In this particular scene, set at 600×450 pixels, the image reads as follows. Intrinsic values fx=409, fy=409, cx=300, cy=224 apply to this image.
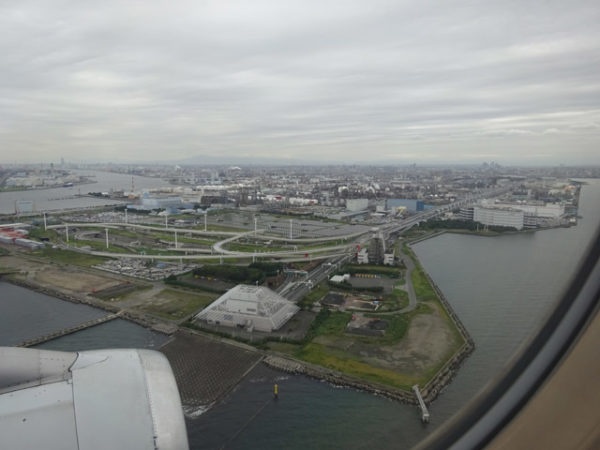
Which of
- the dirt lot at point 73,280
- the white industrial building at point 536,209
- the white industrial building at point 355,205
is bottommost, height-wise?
the dirt lot at point 73,280

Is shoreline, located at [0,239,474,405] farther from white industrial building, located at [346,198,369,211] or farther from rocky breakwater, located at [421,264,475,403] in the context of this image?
white industrial building, located at [346,198,369,211]

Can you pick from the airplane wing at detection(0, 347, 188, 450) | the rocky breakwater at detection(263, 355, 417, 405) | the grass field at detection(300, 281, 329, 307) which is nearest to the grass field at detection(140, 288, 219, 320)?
the grass field at detection(300, 281, 329, 307)

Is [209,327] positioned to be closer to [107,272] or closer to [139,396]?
[107,272]

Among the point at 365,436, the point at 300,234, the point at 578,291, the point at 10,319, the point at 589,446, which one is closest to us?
the point at 589,446

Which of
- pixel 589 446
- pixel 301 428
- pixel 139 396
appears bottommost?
pixel 301 428

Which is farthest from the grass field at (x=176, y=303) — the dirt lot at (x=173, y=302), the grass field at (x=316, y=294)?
the grass field at (x=316, y=294)

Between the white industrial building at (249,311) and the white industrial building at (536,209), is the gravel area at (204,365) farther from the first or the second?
the white industrial building at (536,209)

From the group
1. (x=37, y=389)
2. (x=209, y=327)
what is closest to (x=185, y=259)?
(x=209, y=327)
